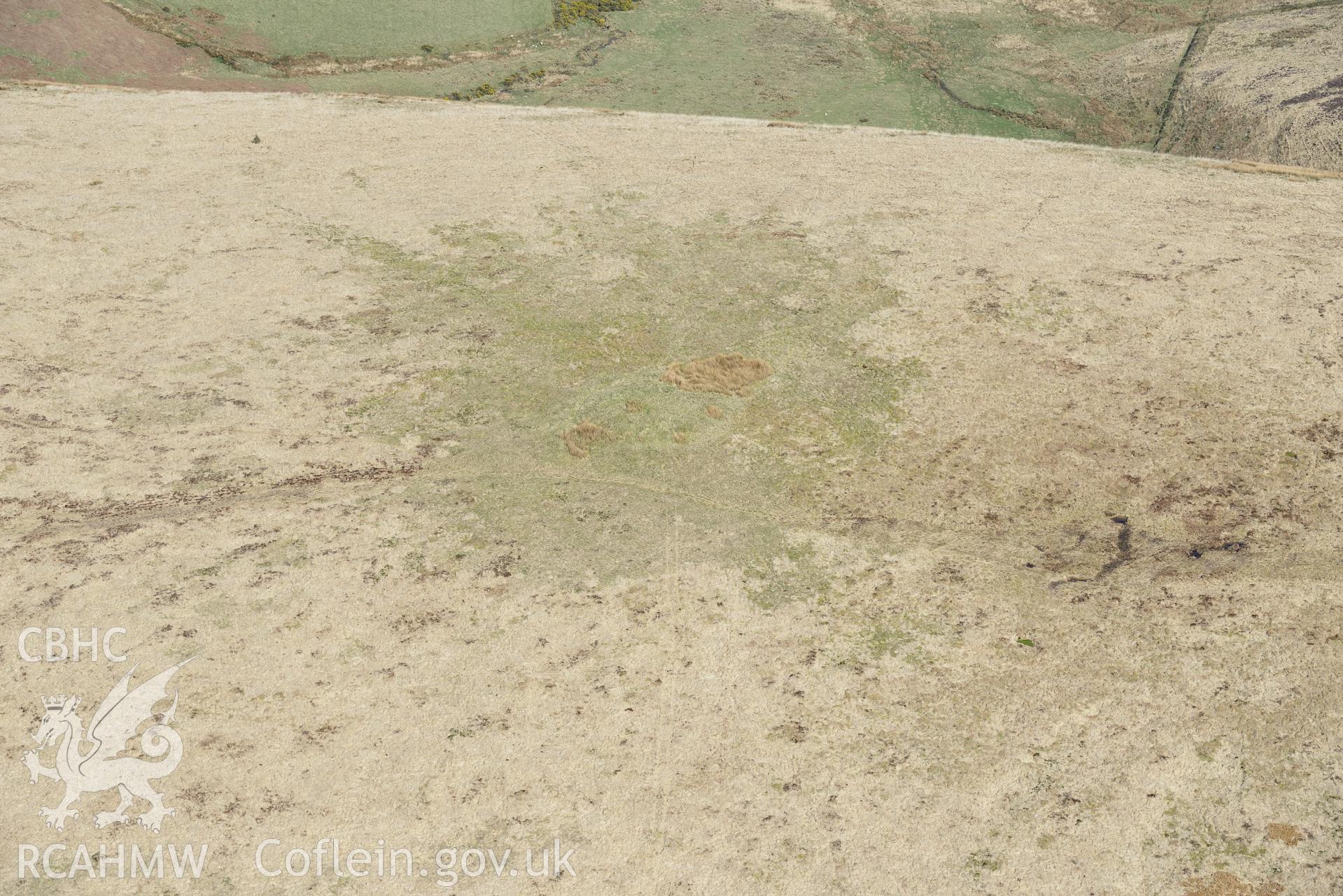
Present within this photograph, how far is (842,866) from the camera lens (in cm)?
616

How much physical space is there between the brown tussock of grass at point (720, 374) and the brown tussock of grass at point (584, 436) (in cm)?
116

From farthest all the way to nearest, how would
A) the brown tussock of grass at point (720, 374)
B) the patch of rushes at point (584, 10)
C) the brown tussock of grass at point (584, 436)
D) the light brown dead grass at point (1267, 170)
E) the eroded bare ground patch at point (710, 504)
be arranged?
the patch of rushes at point (584, 10) < the light brown dead grass at point (1267, 170) < the brown tussock of grass at point (720, 374) < the brown tussock of grass at point (584, 436) < the eroded bare ground patch at point (710, 504)

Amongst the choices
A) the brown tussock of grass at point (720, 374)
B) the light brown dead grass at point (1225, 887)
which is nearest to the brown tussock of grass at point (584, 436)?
the brown tussock of grass at point (720, 374)

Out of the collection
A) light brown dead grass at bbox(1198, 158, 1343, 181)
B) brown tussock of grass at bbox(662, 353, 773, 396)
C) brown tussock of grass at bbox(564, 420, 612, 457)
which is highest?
light brown dead grass at bbox(1198, 158, 1343, 181)

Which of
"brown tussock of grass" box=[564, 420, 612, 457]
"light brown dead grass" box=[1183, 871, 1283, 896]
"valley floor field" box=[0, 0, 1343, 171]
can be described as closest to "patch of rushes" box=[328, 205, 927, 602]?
"brown tussock of grass" box=[564, 420, 612, 457]

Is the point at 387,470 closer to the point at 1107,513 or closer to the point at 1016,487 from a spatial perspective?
the point at 1016,487

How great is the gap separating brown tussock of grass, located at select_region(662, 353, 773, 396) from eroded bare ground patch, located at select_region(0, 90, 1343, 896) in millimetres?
42

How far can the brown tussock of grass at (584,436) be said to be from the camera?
9.95 metres

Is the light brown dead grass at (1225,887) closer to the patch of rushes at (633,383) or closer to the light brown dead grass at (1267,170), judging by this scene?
the patch of rushes at (633,383)

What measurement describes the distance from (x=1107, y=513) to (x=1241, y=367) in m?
2.93

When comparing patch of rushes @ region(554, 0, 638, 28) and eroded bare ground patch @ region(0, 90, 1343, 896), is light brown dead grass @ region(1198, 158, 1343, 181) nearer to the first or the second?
eroded bare ground patch @ region(0, 90, 1343, 896)

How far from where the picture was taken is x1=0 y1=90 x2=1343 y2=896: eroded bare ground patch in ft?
21.6

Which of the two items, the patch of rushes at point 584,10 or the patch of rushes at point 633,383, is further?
the patch of rushes at point 584,10

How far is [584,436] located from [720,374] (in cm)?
182
